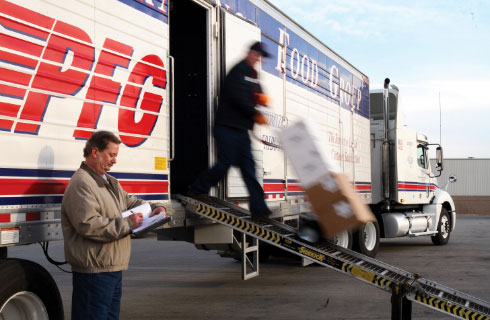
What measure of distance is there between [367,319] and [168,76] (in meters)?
3.35

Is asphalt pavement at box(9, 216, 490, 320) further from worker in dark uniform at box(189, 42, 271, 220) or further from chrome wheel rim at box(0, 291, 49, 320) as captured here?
chrome wheel rim at box(0, 291, 49, 320)

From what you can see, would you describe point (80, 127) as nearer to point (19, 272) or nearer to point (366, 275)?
point (19, 272)

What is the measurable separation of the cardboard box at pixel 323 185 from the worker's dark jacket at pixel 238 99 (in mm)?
612

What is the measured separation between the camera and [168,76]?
582 cm

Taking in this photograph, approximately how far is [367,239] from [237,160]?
6591 millimetres

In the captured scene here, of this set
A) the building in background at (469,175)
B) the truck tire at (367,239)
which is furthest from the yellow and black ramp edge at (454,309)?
the building in background at (469,175)

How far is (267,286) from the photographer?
8.72 m

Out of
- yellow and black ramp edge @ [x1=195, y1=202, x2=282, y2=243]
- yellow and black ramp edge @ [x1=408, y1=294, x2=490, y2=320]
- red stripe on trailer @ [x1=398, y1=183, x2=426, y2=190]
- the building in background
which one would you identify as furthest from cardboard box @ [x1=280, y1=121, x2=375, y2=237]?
the building in background

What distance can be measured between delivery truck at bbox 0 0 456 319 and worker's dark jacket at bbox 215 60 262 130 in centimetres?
24

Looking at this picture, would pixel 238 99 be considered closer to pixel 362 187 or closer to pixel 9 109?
pixel 9 109

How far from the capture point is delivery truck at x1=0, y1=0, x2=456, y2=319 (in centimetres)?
403

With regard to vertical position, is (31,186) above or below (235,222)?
above

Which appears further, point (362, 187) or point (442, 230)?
point (442, 230)

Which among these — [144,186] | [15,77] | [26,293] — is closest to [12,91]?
[15,77]
